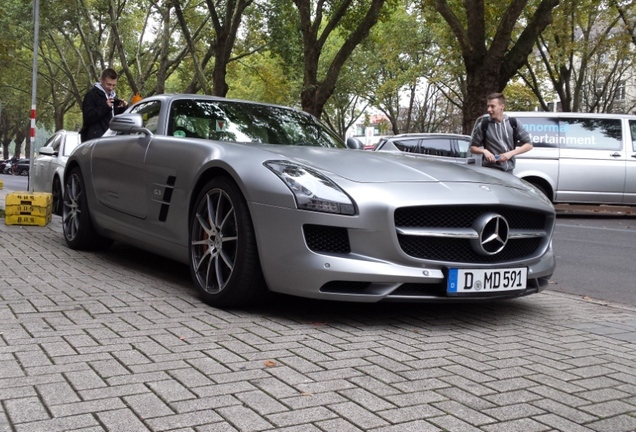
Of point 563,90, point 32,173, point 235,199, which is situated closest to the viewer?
point 235,199

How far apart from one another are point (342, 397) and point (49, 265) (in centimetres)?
388

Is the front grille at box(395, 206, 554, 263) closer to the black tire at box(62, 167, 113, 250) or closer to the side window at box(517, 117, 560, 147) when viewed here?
the black tire at box(62, 167, 113, 250)

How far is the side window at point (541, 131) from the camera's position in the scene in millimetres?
14883

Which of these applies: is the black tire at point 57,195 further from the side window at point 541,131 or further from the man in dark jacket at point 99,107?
the side window at point 541,131

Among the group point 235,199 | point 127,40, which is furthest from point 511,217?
point 127,40

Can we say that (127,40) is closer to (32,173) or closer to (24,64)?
(24,64)

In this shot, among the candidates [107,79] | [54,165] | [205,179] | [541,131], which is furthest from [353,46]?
[205,179]

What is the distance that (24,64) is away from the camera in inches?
1642

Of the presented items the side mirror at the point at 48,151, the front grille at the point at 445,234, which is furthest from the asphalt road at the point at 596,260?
the side mirror at the point at 48,151

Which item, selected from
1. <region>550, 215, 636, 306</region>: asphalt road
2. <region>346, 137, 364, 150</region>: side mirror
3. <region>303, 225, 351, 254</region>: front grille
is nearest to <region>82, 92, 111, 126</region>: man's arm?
<region>346, 137, 364, 150</region>: side mirror

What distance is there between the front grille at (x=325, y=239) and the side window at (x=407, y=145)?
11.9 meters

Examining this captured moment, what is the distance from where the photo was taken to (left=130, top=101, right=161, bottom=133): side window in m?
5.88

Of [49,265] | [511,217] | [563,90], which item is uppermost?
[563,90]

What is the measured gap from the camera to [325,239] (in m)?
4.18
